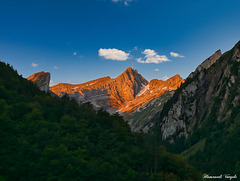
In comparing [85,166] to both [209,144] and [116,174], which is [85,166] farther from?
[209,144]

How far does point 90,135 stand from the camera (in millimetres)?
59688

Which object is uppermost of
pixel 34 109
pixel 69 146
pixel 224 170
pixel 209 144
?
pixel 34 109

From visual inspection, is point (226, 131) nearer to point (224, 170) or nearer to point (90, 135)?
point (224, 170)

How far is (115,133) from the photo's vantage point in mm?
63094

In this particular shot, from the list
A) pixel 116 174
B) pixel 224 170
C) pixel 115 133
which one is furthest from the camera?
pixel 224 170

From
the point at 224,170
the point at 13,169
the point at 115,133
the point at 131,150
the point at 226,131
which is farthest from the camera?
the point at 226,131

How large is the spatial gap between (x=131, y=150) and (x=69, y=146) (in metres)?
15.9

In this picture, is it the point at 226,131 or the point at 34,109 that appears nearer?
the point at 34,109

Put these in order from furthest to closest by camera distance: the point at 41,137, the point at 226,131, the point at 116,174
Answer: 1. the point at 226,131
2. the point at 41,137
3. the point at 116,174

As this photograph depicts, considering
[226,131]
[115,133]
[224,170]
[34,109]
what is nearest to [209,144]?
[226,131]

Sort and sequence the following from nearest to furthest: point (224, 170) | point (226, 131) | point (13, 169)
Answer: point (13, 169)
point (224, 170)
point (226, 131)

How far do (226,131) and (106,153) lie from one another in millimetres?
162765

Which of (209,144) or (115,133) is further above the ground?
(115,133)

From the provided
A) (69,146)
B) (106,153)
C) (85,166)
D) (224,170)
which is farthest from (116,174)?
(224,170)
